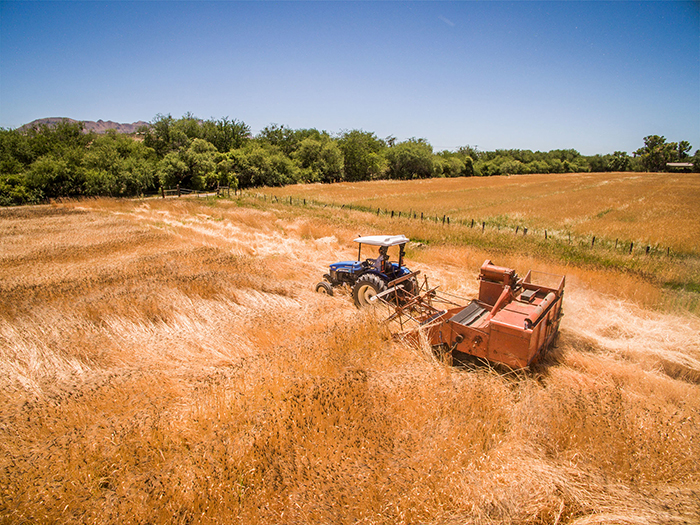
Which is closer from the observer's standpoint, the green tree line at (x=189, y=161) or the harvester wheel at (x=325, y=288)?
the harvester wheel at (x=325, y=288)

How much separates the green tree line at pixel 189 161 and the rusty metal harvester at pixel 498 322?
1399 inches

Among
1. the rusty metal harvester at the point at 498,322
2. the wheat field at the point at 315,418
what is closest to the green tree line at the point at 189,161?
the wheat field at the point at 315,418

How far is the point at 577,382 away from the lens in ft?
17.6

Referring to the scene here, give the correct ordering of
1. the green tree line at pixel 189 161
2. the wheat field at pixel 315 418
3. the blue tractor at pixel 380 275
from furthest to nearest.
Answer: the green tree line at pixel 189 161, the blue tractor at pixel 380 275, the wheat field at pixel 315 418

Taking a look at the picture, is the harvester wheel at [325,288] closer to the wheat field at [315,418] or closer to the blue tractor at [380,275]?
the blue tractor at [380,275]

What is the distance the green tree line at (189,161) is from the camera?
103ft

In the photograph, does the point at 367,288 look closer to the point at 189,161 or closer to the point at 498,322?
the point at 498,322

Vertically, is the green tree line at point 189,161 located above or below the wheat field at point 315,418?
above

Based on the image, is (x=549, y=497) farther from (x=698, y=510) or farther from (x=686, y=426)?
(x=686, y=426)

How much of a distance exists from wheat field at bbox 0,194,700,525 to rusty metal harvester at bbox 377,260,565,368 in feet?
A: 1.08

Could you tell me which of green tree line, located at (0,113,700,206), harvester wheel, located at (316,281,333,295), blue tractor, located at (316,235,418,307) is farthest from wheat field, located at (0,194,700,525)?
green tree line, located at (0,113,700,206)

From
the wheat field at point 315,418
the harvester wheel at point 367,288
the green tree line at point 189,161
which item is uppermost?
the green tree line at point 189,161

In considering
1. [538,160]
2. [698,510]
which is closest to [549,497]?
[698,510]

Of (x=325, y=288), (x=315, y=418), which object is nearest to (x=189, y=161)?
(x=325, y=288)
